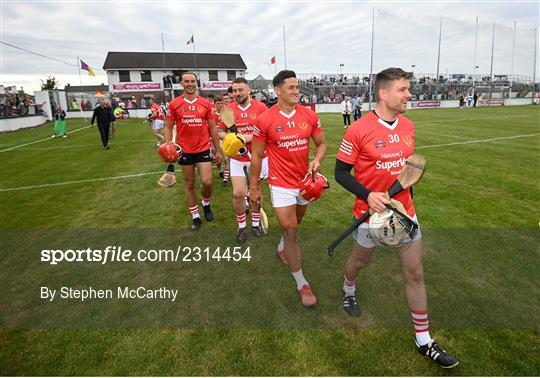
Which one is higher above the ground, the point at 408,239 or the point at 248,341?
the point at 408,239

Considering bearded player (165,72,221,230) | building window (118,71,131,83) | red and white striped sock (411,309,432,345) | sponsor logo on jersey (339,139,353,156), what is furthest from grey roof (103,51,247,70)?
red and white striped sock (411,309,432,345)

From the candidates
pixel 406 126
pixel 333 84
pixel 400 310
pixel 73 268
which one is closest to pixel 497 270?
pixel 400 310

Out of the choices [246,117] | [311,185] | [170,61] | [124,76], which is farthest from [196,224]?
[170,61]

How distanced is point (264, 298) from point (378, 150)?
2.26 meters

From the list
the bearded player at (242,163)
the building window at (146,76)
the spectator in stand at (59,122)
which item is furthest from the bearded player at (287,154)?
the building window at (146,76)

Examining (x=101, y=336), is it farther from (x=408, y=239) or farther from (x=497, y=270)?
(x=497, y=270)

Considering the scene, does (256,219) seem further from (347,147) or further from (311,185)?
(347,147)

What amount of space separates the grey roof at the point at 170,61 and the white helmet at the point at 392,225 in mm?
60784

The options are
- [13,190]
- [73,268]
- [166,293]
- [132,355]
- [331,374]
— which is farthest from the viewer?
[13,190]

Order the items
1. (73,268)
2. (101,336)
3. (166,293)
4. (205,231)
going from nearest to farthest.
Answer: (101,336) < (166,293) < (73,268) < (205,231)

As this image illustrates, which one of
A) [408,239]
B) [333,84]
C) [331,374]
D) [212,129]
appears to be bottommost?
[331,374]

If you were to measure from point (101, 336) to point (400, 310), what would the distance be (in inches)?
128

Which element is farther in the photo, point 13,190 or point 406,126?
point 13,190

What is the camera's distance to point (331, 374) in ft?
9.62
